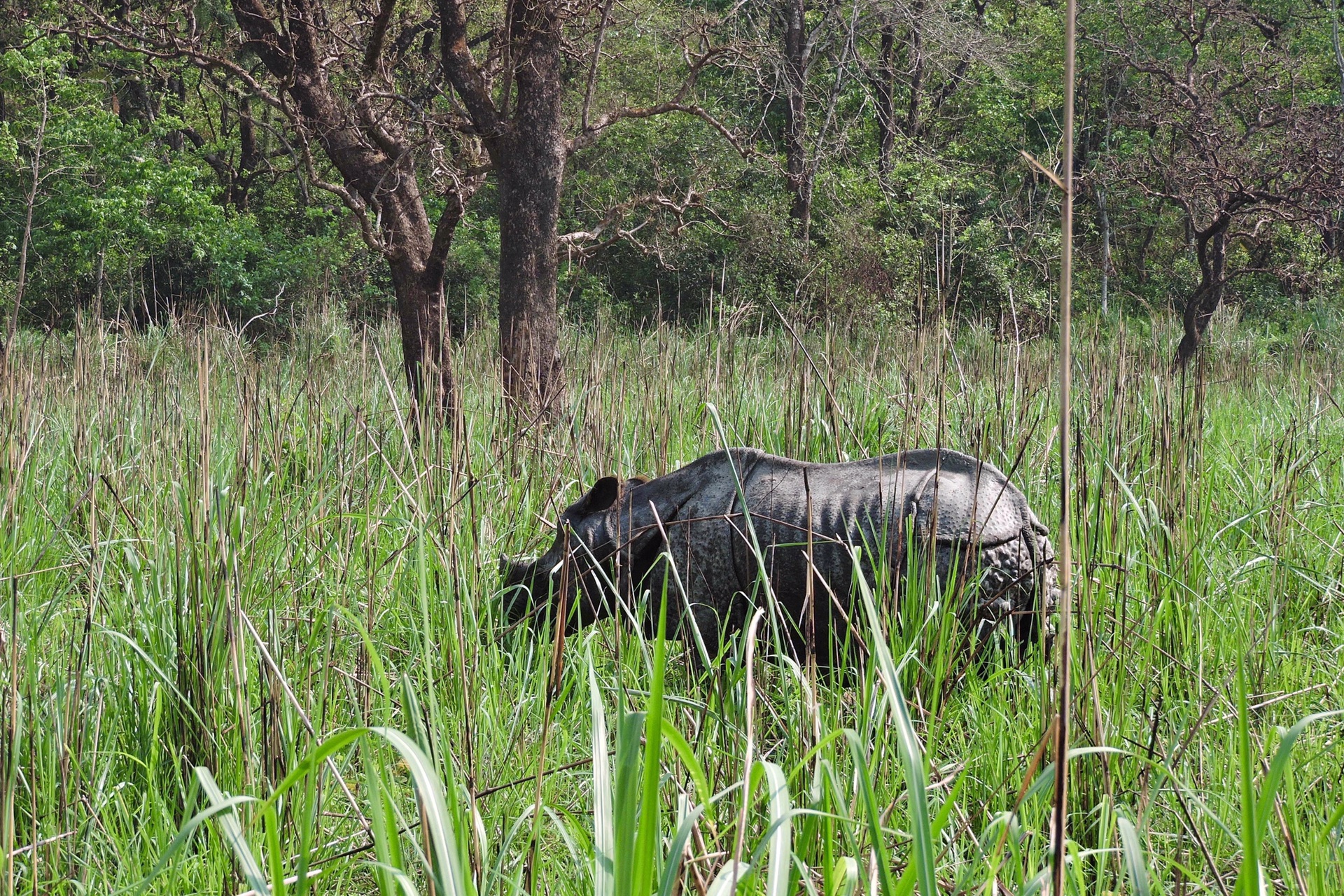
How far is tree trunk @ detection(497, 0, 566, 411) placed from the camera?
17.7ft

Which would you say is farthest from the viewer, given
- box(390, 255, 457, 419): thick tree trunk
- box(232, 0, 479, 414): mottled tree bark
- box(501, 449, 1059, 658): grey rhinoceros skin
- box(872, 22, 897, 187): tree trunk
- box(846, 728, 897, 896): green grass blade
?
box(872, 22, 897, 187): tree trunk

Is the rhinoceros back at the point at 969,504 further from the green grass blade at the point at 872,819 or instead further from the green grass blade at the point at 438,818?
the green grass blade at the point at 438,818

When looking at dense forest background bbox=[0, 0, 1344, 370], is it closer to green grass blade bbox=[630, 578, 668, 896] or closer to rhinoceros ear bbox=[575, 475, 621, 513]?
rhinoceros ear bbox=[575, 475, 621, 513]

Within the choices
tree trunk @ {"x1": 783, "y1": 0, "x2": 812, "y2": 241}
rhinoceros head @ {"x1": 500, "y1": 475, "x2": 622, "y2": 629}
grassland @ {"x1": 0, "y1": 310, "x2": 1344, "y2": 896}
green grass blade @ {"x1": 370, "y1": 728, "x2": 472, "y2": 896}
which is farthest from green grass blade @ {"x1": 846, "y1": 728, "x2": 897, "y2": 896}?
tree trunk @ {"x1": 783, "y1": 0, "x2": 812, "y2": 241}

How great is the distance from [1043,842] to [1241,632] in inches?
29.8

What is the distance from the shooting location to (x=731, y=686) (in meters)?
1.72

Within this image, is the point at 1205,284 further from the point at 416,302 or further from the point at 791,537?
the point at 791,537

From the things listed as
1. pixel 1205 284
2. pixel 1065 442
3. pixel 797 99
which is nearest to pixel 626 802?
pixel 1065 442

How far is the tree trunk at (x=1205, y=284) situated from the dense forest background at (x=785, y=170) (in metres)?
0.05

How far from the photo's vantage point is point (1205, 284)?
642 centimetres

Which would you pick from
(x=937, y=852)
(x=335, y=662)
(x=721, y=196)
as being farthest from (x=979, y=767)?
(x=721, y=196)

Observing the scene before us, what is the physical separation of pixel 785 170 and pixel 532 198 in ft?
10.8

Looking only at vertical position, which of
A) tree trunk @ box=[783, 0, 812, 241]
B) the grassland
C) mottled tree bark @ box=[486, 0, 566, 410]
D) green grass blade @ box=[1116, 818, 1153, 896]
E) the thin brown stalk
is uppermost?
tree trunk @ box=[783, 0, 812, 241]

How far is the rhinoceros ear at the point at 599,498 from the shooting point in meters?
2.34
